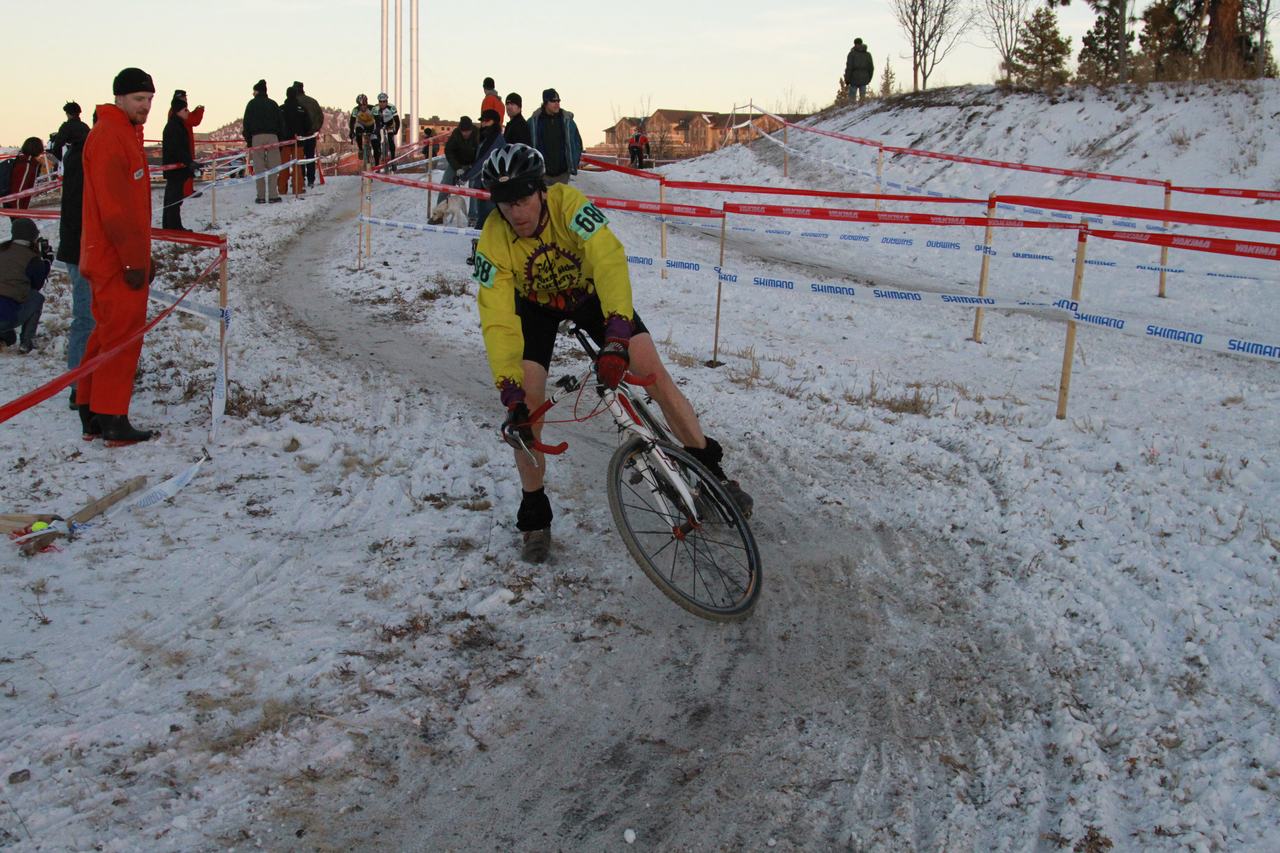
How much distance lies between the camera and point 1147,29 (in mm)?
27797

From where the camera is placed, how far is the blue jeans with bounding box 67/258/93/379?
6.79m

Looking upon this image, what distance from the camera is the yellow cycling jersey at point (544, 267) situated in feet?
14.4

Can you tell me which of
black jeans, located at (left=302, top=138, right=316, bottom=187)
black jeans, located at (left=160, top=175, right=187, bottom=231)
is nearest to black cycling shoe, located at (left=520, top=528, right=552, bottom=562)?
black jeans, located at (left=160, top=175, right=187, bottom=231)

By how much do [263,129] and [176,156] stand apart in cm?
468

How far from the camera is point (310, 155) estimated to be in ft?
74.8

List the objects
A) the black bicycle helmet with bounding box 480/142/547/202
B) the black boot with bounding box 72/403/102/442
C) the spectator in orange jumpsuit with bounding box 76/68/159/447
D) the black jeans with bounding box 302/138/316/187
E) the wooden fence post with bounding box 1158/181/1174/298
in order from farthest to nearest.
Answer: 1. the black jeans with bounding box 302/138/316/187
2. the wooden fence post with bounding box 1158/181/1174/298
3. the black boot with bounding box 72/403/102/442
4. the spectator in orange jumpsuit with bounding box 76/68/159/447
5. the black bicycle helmet with bounding box 480/142/547/202

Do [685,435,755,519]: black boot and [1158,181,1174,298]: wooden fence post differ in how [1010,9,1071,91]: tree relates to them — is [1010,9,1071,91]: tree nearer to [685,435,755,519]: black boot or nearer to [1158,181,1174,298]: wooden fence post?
[1158,181,1174,298]: wooden fence post

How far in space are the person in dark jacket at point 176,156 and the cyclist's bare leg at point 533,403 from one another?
11852mm

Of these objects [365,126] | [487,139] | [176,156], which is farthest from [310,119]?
[487,139]

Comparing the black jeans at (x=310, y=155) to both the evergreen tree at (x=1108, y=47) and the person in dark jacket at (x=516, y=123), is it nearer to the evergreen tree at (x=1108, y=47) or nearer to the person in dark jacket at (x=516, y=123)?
the person in dark jacket at (x=516, y=123)

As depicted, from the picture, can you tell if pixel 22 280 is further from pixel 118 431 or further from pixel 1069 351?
pixel 1069 351

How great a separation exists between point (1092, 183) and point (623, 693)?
62.1ft

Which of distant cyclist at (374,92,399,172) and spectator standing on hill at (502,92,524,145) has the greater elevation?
distant cyclist at (374,92,399,172)

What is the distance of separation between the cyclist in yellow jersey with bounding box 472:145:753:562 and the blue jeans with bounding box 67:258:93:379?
3951 millimetres
